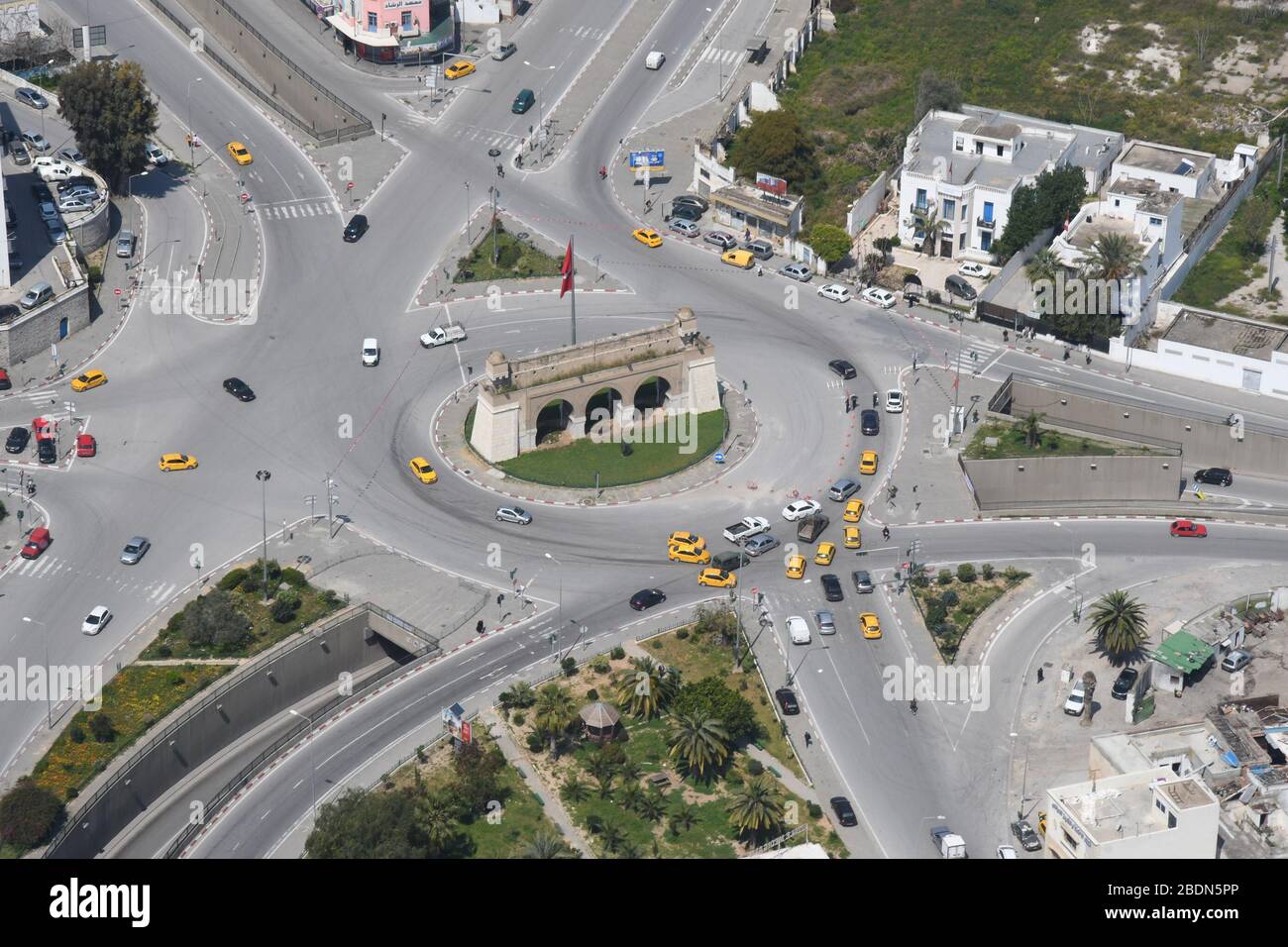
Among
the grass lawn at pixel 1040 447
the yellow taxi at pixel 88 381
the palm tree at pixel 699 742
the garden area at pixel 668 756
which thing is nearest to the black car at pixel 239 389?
the yellow taxi at pixel 88 381

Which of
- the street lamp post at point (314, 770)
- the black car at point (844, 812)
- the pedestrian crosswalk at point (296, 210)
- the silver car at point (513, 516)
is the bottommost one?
the street lamp post at point (314, 770)

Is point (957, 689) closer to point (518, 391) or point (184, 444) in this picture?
point (518, 391)

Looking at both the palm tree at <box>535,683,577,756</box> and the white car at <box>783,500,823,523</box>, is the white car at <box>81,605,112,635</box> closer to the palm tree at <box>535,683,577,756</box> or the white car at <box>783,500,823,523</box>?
the palm tree at <box>535,683,577,756</box>

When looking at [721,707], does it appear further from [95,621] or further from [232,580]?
[95,621]

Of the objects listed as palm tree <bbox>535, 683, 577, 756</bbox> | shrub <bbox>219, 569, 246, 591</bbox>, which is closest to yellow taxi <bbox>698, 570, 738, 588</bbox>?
palm tree <bbox>535, 683, 577, 756</bbox>

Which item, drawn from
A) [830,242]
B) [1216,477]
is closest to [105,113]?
[830,242]

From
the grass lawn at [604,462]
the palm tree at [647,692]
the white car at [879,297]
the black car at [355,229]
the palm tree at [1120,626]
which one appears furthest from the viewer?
the black car at [355,229]

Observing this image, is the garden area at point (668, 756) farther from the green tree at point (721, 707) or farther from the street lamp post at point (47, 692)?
the street lamp post at point (47, 692)
